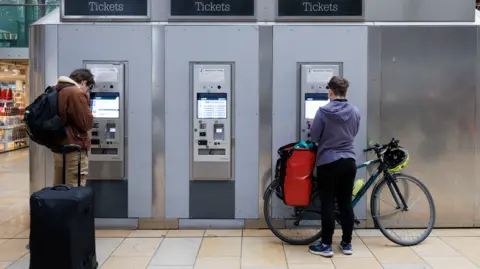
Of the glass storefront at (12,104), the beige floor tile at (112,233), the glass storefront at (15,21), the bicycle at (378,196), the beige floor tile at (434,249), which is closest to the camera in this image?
the beige floor tile at (434,249)

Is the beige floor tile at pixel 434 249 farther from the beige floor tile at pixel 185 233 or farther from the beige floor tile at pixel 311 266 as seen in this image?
the beige floor tile at pixel 185 233

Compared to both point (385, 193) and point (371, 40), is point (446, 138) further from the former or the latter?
point (371, 40)

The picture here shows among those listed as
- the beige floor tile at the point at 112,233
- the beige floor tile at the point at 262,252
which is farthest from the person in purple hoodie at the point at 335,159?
the beige floor tile at the point at 112,233

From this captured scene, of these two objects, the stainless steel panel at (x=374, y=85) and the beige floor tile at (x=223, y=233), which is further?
the stainless steel panel at (x=374, y=85)

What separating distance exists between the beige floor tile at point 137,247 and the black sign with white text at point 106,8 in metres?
2.55

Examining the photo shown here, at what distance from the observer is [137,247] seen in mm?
4781

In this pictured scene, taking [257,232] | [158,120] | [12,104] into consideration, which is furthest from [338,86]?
[12,104]

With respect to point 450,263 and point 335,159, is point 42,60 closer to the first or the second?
point 335,159

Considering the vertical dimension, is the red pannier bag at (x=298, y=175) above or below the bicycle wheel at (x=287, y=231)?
above

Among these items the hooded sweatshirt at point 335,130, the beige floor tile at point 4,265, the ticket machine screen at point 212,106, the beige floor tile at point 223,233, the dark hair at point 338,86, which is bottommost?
the beige floor tile at point 4,265

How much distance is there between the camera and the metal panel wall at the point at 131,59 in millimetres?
5277

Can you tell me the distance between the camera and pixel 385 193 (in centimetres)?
513

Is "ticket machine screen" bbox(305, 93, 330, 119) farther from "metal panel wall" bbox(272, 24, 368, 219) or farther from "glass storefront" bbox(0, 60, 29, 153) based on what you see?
"glass storefront" bbox(0, 60, 29, 153)

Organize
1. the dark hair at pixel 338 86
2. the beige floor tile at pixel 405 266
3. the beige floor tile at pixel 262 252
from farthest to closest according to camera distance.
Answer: the dark hair at pixel 338 86 < the beige floor tile at pixel 262 252 < the beige floor tile at pixel 405 266
